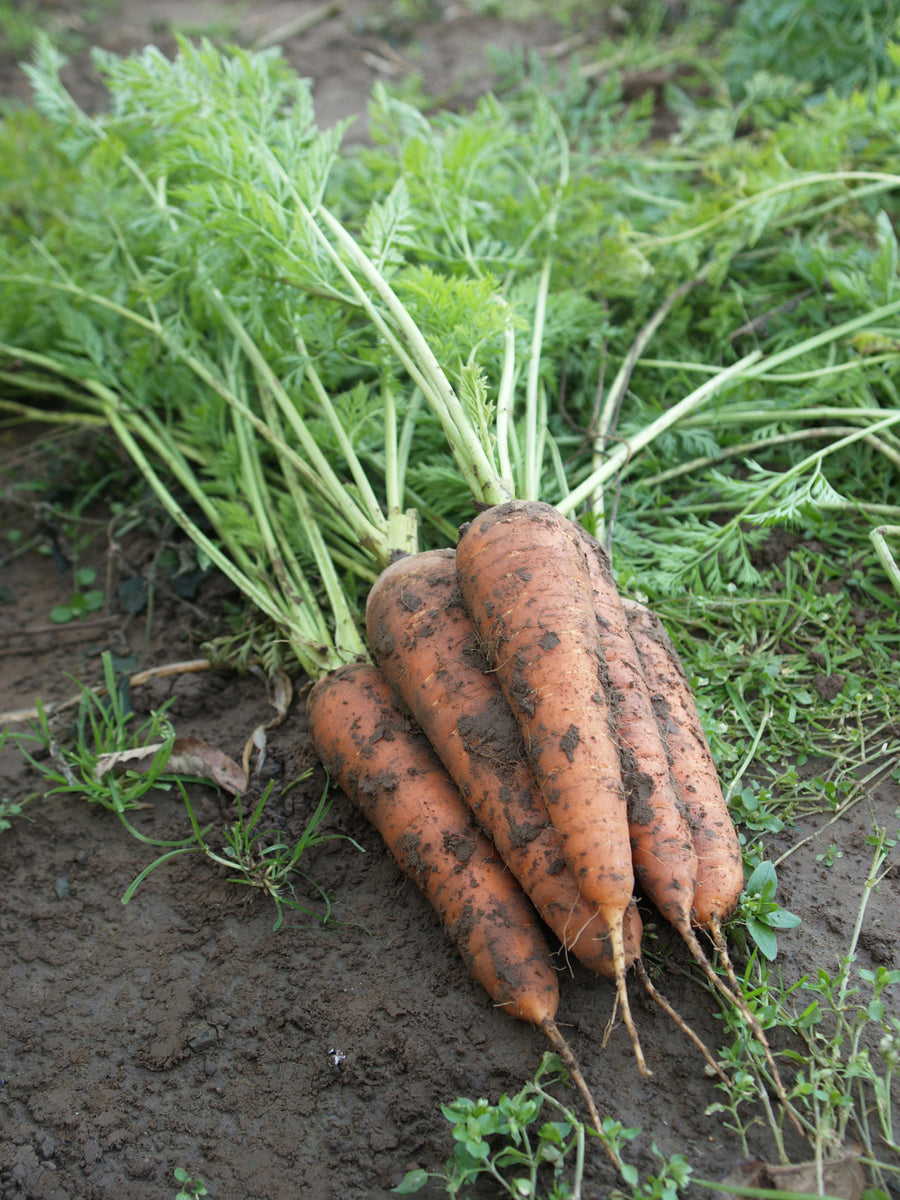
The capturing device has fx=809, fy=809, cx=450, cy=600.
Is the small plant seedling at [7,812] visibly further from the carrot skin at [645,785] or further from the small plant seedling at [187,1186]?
the carrot skin at [645,785]

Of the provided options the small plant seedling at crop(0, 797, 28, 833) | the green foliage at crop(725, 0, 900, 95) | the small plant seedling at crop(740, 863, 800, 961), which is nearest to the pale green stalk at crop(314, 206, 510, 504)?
the small plant seedling at crop(740, 863, 800, 961)

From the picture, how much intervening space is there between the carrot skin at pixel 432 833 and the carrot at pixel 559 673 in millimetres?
195

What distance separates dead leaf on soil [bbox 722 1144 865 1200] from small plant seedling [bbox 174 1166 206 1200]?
3.29ft

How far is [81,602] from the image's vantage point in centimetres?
302

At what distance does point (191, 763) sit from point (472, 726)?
36.0 inches

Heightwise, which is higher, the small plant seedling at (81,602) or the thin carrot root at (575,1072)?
the small plant seedling at (81,602)

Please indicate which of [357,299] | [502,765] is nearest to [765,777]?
[502,765]

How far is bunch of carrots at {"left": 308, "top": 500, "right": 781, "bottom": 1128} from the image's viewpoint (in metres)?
1.75

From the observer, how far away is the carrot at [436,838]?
173 cm

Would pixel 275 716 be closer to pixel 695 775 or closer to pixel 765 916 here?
pixel 695 775

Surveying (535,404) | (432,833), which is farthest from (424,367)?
(432,833)

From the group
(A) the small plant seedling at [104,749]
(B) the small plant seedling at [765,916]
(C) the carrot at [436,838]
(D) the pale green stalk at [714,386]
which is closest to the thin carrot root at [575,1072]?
(C) the carrot at [436,838]

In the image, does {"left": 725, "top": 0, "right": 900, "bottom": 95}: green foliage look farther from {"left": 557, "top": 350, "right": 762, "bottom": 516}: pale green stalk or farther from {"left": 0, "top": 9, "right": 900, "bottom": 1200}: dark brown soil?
{"left": 0, "top": 9, "right": 900, "bottom": 1200}: dark brown soil

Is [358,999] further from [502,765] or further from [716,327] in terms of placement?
[716,327]
